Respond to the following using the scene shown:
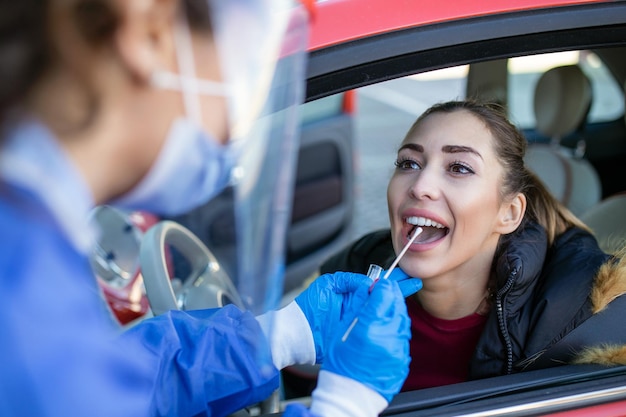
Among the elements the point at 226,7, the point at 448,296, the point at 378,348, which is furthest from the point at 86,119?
the point at 448,296

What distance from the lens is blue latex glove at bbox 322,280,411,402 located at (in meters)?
1.40

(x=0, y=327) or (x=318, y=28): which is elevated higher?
(x=318, y=28)

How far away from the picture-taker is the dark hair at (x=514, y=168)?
6.57 feet

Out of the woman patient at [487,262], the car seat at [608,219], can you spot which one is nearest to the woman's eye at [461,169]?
the woman patient at [487,262]

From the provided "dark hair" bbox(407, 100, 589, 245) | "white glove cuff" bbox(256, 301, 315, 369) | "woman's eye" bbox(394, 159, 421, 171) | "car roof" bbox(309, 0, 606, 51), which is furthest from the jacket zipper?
"car roof" bbox(309, 0, 606, 51)

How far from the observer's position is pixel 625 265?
181cm

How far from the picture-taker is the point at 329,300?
176cm

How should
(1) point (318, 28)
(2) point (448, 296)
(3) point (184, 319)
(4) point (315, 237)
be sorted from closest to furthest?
1. (1) point (318, 28)
2. (3) point (184, 319)
3. (2) point (448, 296)
4. (4) point (315, 237)

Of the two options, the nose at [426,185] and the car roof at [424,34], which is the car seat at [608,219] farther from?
the car roof at [424,34]

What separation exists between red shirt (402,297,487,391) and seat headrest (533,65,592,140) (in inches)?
71.2

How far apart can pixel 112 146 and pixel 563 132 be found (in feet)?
9.74

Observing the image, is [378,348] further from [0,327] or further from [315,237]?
[315,237]

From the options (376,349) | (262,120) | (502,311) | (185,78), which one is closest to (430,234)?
(502,311)

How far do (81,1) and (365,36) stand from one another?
73 cm
